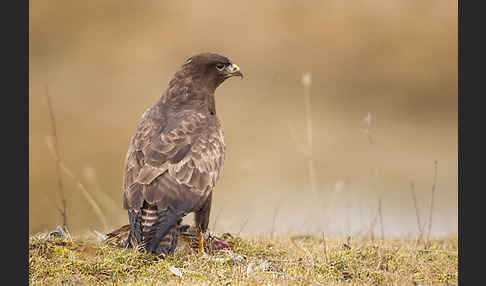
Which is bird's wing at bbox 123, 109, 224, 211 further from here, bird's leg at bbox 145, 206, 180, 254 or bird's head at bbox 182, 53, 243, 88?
bird's head at bbox 182, 53, 243, 88

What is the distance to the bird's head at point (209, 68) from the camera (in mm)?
7715

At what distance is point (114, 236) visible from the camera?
6.92m

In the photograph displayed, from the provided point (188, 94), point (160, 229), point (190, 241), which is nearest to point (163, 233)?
point (160, 229)

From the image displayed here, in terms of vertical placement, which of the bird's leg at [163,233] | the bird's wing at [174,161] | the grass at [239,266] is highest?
the bird's wing at [174,161]

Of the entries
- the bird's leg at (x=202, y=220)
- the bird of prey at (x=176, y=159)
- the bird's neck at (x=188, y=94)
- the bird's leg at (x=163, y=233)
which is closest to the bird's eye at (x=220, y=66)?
the bird of prey at (x=176, y=159)

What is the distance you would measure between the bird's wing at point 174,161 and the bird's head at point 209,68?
0.66 m

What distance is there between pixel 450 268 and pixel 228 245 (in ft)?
8.39

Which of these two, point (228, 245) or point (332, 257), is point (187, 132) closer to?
point (228, 245)

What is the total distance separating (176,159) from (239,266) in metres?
1.47

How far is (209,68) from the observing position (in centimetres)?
776

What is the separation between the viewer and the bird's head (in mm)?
7715

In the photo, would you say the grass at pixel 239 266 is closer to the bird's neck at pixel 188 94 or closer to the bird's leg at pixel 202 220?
the bird's leg at pixel 202 220

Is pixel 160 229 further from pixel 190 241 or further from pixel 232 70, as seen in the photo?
pixel 232 70

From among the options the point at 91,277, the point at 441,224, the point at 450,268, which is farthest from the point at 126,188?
the point at 441,224
